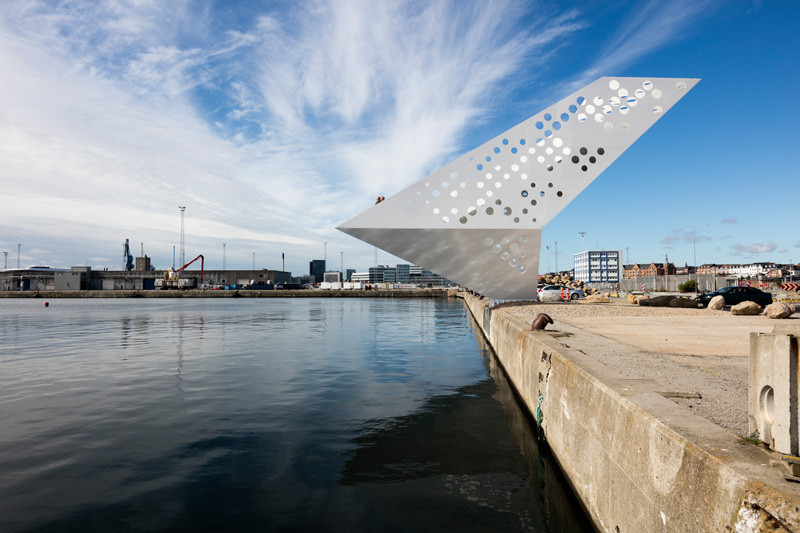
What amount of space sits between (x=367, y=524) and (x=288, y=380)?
343 inches

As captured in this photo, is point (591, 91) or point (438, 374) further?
point (591, 91)

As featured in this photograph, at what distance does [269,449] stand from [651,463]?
639cm

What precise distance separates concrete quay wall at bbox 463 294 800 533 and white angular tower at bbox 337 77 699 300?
11.9 meters

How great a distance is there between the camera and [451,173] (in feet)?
60.7

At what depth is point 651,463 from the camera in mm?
3799

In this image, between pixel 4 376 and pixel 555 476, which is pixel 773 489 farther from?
pixel 4 376

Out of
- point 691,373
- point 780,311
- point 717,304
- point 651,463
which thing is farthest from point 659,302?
point 651,463

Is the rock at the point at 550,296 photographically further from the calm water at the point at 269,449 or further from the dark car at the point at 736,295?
the calm water at the point at 269,449

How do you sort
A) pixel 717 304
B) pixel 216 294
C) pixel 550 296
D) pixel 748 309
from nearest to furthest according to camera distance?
1. pixel 748 309
2. pixel 717 304
3. pixel 550 296
4. pixel 216 294

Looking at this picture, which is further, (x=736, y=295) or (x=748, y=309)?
(x=736, y=295)

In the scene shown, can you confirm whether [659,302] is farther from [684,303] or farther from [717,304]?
[717,304]

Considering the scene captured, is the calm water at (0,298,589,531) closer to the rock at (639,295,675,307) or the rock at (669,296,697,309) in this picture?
the rock at (669,296,697,309)

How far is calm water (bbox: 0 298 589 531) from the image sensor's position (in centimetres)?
585

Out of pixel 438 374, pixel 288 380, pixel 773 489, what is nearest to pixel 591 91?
pixel 438 374
